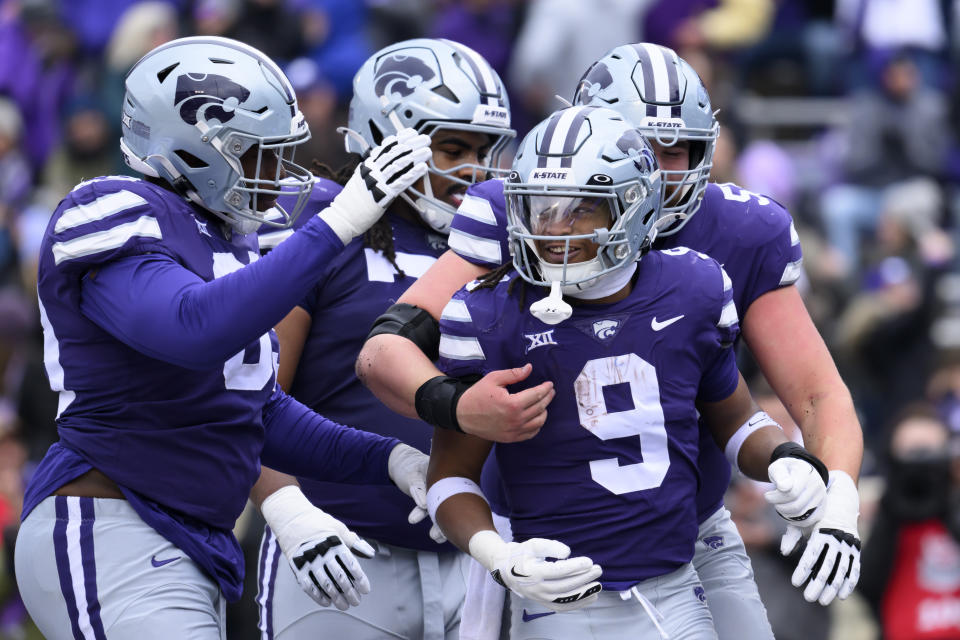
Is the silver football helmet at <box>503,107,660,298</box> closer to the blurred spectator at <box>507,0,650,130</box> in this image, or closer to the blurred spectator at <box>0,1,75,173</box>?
the blurred spectator at <box>507,0,650,130</box>

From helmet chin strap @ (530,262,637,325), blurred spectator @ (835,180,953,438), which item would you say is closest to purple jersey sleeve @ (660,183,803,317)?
helmet chin strap @ (530,262,637,325)

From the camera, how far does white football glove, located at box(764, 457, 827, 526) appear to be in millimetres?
3412

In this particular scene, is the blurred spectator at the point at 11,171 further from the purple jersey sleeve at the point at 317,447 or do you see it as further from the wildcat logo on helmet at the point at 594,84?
the wildcat logo on helmet at the point at 594,84

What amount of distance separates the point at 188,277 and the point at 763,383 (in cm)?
434

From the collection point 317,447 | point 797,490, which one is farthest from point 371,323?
point 797,490

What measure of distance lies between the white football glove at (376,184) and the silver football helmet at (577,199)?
0.72ft

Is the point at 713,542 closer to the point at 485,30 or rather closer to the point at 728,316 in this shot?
the point at 728,316

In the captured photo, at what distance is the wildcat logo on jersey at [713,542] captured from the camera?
159 inches

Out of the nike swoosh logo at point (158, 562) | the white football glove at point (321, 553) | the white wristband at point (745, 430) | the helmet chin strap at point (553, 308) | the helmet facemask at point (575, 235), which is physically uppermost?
the helmet facemask at point (575, 235)

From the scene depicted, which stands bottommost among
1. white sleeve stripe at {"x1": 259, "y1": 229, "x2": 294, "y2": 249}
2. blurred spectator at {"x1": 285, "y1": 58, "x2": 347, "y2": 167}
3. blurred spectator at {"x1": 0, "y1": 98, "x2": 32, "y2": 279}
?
blurred spectator at {"x1": 0, "y1": 98, "x2": 32, "y2": 279}

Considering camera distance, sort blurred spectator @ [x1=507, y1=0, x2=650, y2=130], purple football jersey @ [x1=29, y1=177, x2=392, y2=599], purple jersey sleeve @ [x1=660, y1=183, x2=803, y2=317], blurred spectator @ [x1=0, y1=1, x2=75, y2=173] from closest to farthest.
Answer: purple football jersey @ [x1=29, y1=177, x2=392, y2=599] < purple jersey sleeve @ [x1=660, y1=183, x2=803, y2=317] < blurred spectator @ [x1=507, y1=0, x2=650, y2=130] < blurred spectator @ [x1=0, y1=1, x2=75, y2=173]

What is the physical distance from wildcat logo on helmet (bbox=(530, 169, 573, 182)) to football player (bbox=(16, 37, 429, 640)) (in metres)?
0.29

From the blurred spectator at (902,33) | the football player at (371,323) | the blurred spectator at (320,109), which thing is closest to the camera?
the football player at (371,323)

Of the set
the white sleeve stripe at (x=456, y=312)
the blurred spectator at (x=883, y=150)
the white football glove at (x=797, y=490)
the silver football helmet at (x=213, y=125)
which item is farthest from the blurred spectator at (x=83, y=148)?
the white football glove at (x=797, y=490)
